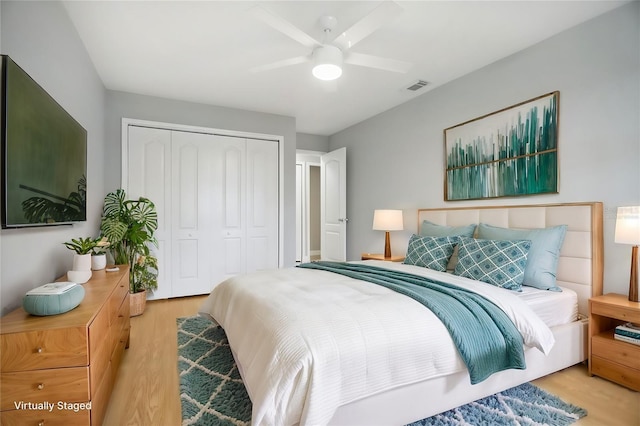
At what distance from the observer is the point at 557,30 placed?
2.51 meters

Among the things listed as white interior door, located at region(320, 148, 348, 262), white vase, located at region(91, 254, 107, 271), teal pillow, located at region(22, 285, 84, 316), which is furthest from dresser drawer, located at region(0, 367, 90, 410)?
white interior door, located at region(320, 148, 348, 262)

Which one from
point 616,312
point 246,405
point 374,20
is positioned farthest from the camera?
point 616,312

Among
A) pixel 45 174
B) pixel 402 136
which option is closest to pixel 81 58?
pixel 45 174

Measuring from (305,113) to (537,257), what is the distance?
11.1ft

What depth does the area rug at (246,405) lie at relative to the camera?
1.63 m

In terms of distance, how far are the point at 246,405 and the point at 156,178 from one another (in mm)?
3090

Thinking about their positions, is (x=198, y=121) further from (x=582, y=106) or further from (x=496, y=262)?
(x=582, y=106)

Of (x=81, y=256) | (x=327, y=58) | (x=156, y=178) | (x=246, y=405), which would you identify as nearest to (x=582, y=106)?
(x=327, y=58)

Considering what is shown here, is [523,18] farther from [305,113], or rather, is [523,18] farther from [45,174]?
[45,174]

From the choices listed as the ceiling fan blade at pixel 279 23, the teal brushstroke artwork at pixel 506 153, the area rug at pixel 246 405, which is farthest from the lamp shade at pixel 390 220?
the ceiling fan blade at pixel 279 23

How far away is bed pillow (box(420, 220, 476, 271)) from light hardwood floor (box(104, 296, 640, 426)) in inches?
42.3

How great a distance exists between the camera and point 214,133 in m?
4.25

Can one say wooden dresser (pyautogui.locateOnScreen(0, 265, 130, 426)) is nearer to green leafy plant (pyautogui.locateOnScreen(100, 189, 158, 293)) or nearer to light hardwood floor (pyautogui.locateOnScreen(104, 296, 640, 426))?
light hardwood floor (pyautogui.locateOnScreen(104, 296, 640, 426))

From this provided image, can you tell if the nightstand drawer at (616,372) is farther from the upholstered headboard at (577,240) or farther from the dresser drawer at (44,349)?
the dresser drawer at (44,349)
